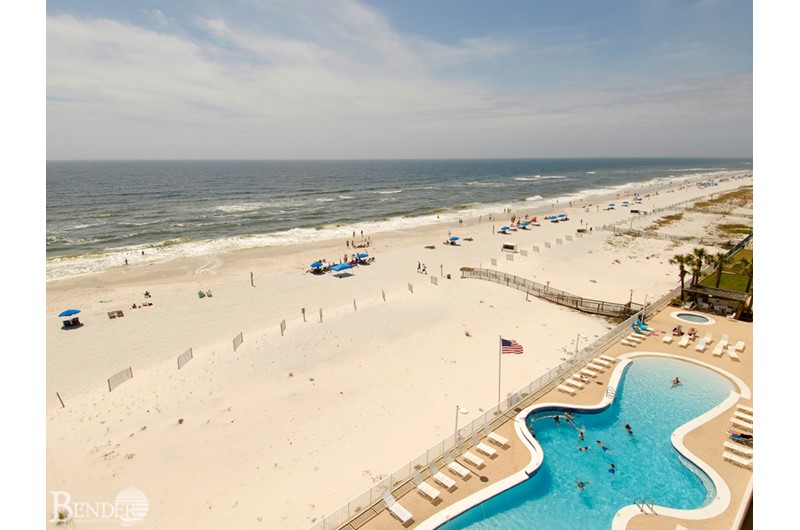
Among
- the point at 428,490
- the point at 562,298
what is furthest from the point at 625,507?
the point at 562,298

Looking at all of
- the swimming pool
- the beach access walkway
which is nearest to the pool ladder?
the beach access walkway

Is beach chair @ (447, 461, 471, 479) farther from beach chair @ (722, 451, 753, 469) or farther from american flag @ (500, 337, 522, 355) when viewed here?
beach chair @ (722, 451, 753, 469)

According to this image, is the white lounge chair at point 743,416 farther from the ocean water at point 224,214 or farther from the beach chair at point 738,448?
the ocean water at point 224,214

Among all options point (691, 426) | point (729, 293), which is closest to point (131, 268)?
point (691, 426)

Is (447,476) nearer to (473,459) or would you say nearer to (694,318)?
(473,459)

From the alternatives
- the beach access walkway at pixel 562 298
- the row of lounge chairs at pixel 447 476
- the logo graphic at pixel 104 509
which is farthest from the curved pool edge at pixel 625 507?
the logo graphic at pixel 104 509
